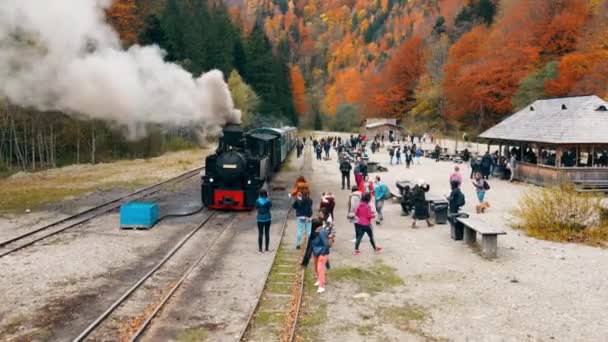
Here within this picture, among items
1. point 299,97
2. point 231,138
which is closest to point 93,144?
point 231,138

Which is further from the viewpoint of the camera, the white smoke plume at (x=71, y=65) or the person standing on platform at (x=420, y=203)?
the white smoke plume at (x=71, y=65)

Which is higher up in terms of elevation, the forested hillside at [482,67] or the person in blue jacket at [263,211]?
the forested hillside at [482,67]

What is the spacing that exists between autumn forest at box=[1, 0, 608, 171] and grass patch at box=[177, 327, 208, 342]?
3103 centimetres

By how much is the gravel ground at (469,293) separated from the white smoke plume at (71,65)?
9998 millimetres

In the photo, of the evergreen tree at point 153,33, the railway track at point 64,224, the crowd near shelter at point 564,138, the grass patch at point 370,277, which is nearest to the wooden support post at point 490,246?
the grass patch at point 370,277

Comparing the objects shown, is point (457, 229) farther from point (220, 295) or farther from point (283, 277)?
point (220, 295)

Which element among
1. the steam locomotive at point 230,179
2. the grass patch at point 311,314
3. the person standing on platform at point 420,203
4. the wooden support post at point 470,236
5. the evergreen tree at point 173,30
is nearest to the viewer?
the grass patch at point 311,314

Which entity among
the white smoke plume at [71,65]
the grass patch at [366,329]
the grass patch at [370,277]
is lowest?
the grass patch at [366,329]

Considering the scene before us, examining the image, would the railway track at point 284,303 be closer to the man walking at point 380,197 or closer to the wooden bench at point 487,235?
the wooden bench at point 487,235

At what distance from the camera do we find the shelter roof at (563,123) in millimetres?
23734

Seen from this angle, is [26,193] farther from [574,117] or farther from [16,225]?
[574,117]

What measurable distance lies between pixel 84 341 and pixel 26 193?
17.4 metres

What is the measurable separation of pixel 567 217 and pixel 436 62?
61.4 meters

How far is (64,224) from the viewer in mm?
16328
